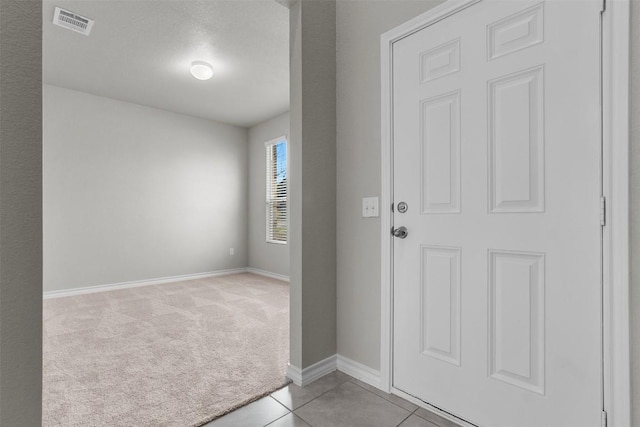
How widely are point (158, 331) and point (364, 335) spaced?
1.89 m

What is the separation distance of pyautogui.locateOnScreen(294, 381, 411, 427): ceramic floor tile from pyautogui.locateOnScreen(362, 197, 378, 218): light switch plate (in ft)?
3.22

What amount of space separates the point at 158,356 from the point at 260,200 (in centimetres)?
348

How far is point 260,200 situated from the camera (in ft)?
18.0

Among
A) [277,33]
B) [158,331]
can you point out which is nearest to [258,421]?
[158,331]

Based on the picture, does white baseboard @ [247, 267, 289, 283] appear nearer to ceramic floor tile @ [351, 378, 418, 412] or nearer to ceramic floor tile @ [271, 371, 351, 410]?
ceramic floor tile @ [271, 371, 351, 410]

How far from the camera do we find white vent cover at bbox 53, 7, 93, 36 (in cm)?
254

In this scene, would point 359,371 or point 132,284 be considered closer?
point 359,371

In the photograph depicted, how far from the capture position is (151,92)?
412cm

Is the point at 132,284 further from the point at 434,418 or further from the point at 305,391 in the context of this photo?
the point at 434,418

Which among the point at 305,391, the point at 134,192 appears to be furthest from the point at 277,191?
the point at 305,391

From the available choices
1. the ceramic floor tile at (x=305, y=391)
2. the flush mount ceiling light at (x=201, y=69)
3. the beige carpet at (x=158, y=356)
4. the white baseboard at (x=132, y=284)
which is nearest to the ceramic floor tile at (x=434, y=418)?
the ceramic floor tile at (x=305, y=391)

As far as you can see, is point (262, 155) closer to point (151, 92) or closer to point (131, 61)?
point (151, 92)

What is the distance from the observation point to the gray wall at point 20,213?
95cm

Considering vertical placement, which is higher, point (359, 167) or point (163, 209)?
point (359, 167)
